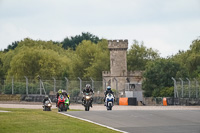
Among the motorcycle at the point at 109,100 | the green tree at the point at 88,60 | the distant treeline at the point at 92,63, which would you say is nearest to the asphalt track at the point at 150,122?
the motorcycle at the point at 109,100

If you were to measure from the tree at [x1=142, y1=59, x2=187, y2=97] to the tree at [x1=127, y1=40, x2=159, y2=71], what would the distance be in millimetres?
40720

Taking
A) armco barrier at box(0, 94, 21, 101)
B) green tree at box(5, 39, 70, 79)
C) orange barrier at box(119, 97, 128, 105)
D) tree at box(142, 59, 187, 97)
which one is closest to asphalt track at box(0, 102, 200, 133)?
orange barrier at box(119, 97, 128, 105)

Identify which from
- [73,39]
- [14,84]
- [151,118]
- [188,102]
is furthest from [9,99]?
[73,39]

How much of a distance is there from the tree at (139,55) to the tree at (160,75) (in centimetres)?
4072

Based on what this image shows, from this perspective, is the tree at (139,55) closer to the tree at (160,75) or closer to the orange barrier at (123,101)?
the tree at (160,75)

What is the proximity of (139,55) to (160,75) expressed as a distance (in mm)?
44995

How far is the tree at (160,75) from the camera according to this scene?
75812 millimetres

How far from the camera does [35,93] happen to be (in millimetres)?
59406

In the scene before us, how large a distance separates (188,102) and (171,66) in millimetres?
30710

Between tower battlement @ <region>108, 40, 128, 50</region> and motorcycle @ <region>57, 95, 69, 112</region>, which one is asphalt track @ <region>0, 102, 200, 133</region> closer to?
motorcycle @ <region>57, 95, 69, 112</region>

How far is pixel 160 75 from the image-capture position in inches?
3014

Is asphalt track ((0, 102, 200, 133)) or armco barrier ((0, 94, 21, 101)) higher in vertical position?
armco barrier ((0, 94, 21, 101))

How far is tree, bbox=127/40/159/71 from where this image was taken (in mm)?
120688

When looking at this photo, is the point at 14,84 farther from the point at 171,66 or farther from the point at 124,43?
the point at 124,43
